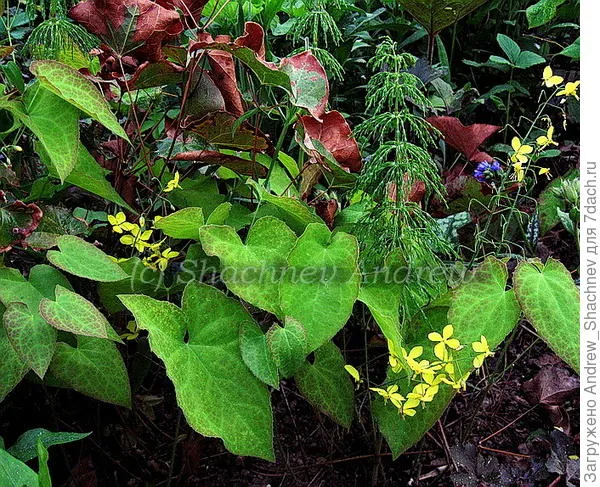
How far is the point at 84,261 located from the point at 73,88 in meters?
0.18

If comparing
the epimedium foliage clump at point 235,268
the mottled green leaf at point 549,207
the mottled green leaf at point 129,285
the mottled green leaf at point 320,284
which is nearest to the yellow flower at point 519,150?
the epimedium foliage clump at point 235,268

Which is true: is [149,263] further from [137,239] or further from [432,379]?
[432,379]

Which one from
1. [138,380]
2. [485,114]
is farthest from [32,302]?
[485,114]

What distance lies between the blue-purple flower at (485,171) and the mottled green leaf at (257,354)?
572mm

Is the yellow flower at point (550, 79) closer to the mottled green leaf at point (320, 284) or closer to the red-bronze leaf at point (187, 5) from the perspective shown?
the mottled green leaf at point (320, 284)

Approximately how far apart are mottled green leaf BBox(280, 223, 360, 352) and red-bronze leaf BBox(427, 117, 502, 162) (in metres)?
0.51

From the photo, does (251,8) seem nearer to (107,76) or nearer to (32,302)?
(107,76)

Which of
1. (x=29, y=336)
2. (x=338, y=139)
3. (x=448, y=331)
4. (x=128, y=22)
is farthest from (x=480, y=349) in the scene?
(x=128, y=22)

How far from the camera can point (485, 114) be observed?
162 cm

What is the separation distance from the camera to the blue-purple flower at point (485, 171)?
119 centimetres

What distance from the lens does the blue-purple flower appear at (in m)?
1.19

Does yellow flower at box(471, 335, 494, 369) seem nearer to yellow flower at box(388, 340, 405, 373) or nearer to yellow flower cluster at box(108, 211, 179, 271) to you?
yellow flower at box(388, 340, 405, 373)

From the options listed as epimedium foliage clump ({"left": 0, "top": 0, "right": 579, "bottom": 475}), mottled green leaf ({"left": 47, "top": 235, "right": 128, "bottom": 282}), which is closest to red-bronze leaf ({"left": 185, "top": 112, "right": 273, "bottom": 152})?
epimedium foliage clump ({"left": 0, "top": 0, "right": 579, "bottom": 475})

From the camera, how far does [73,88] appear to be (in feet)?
2.55
